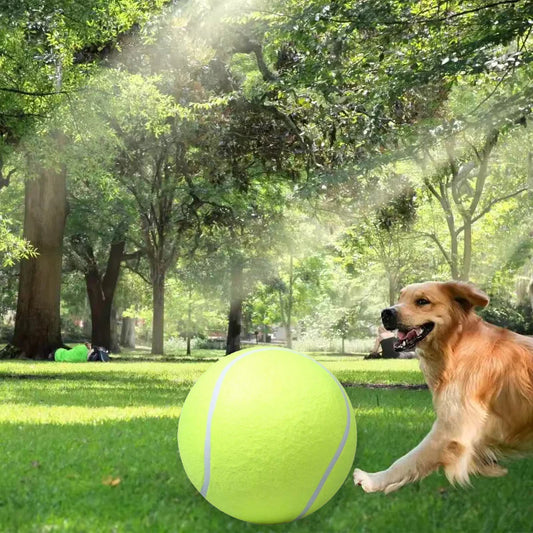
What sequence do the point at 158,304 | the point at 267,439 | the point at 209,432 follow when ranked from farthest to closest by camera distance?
1. the point at 158,304
2. the point at 209,432
3. the point at 267,439

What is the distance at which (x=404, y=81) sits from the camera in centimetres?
1245

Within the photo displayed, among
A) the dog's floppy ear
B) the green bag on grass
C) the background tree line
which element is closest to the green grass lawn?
the dog's floppy ear

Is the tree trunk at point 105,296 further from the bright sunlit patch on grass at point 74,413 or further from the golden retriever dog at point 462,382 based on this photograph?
the golden retriever dog at point 462,382

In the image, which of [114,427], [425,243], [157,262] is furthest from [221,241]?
[114,427]

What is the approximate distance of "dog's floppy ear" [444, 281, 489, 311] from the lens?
4965 mm

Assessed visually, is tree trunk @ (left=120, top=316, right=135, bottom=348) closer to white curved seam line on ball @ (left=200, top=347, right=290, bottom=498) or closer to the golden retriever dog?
the golden retriever dog

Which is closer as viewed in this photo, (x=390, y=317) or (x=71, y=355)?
(x=390, y=317)

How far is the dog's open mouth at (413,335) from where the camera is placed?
5.00m

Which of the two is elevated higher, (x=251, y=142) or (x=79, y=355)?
(x=251, y=142)

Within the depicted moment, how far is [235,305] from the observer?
3566 centimetres

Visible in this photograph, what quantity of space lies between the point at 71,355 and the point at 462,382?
2147cm

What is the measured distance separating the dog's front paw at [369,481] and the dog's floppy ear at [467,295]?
1.37 m

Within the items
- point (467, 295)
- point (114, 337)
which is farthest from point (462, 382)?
point (114, 337)

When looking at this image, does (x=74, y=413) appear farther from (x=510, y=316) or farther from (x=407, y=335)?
(x=510, y=316)
